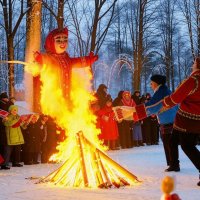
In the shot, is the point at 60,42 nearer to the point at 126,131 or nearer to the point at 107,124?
the point at 107,124

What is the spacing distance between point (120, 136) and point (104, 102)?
1544 millimetres

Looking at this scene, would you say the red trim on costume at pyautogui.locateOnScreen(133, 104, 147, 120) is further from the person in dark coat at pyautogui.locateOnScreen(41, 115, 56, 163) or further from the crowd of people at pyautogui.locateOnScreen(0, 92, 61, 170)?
the person in dark coat at pyautogui.locateOnScreen(41, 115, 56, 163)

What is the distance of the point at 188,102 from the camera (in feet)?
24.3

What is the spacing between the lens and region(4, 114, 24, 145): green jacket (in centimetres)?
1080

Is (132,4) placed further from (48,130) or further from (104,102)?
(48,130)

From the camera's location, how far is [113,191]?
22.6ft

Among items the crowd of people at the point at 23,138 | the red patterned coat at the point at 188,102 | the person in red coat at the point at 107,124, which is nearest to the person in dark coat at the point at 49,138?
the crowd of people at the point at 23,138

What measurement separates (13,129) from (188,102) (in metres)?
4.71

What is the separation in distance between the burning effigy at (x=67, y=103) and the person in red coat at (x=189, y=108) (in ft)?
3.14

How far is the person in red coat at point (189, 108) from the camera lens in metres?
7.22

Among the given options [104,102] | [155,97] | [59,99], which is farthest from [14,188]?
[104,102]

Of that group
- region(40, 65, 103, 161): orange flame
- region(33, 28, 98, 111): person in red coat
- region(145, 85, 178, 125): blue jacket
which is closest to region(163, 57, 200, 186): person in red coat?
region(145, 85, 178, 125): blue jacket

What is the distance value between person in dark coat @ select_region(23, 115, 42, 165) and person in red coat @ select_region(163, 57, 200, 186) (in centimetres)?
478

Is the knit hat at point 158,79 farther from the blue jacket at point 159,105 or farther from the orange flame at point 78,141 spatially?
the orange flame at point 78,141
